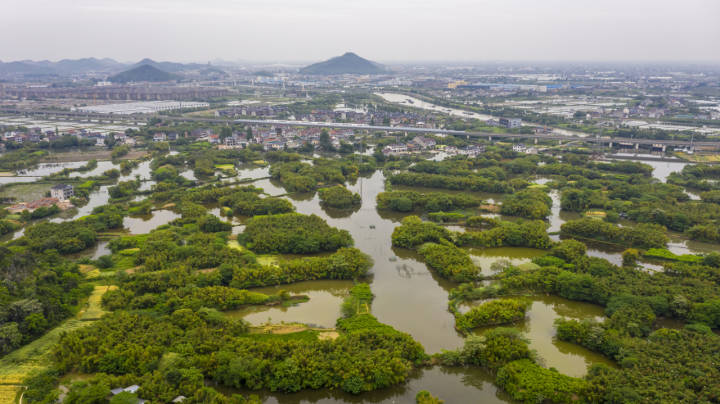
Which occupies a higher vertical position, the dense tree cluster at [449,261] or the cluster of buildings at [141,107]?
the cluster of buildings at [141,107]

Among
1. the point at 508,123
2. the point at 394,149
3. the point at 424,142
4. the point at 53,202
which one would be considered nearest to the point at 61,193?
the point at 53,202

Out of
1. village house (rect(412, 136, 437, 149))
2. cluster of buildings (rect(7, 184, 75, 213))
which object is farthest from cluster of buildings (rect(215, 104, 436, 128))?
cluster of buildings (rect(7, 184, 75, 213))

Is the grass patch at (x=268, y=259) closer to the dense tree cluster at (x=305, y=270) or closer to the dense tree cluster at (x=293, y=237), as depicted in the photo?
the dense tree cluster at (x=293, y=237)

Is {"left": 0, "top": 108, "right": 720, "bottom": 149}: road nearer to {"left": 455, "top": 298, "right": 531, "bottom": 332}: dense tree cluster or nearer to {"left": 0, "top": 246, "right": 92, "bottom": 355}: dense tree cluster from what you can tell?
{"left": 455, "top": 298, "right": 531, "bottom": 332}: dense tree cluster

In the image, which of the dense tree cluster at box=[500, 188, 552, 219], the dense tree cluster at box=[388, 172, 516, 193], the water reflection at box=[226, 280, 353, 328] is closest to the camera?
the water reflection at box=[226, 280, 353, 328]

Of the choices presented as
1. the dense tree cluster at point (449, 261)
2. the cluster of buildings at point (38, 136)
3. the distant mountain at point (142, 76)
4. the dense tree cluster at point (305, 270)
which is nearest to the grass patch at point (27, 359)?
the dense tree cluster at point (305, 270)

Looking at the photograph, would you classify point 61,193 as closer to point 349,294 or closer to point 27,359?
point 27,359
